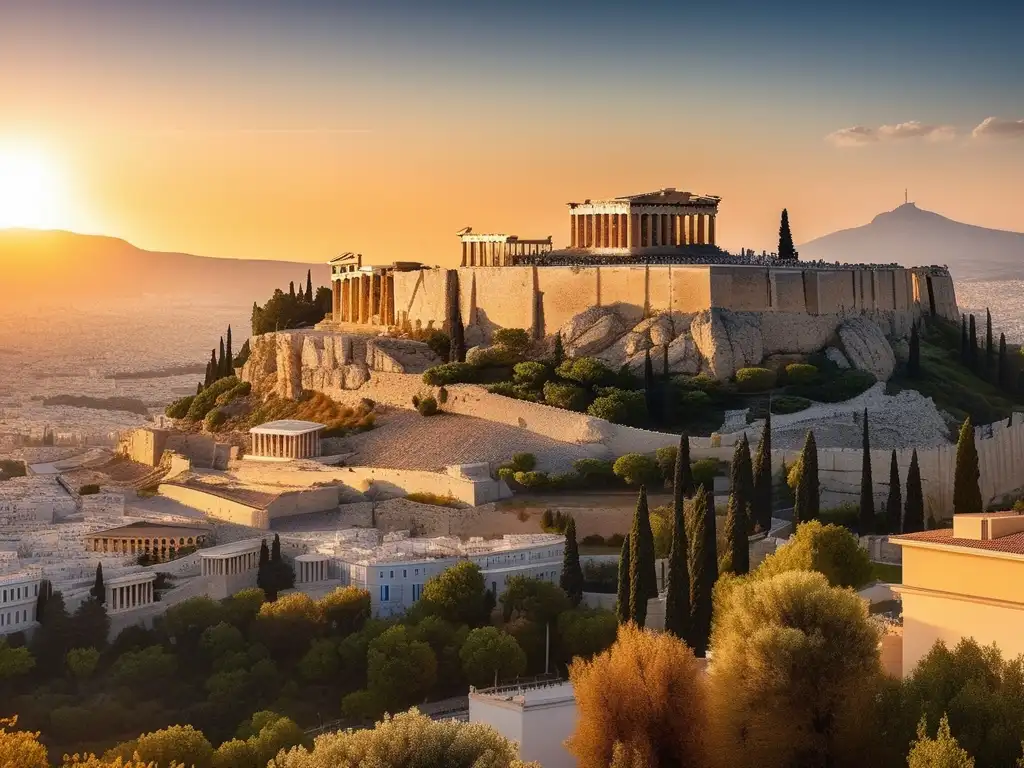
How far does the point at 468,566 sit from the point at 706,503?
8376mm

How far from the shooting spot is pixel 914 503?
50562 mm

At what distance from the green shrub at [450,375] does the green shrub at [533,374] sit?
1.82m

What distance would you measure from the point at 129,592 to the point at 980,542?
2662 centimetres

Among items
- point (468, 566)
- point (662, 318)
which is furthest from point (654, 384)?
point (468, 566)

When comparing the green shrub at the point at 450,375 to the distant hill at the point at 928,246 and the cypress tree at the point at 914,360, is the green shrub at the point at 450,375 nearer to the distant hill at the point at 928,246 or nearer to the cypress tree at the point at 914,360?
the cypress tree at the point at 914,360

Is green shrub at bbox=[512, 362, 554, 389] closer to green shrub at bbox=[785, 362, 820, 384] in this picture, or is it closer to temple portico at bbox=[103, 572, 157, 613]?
green shrub at bbox=[785, 362, 820, 384]

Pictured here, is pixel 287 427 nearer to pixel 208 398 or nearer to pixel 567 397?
pixel 567 397

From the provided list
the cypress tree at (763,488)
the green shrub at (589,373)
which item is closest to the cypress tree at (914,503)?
the cypress tree at (763,488)

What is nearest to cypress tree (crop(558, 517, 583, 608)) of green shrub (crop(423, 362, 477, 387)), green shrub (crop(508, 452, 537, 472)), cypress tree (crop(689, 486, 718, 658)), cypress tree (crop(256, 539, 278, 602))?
cypress tree (crop(689, 486, 718, 658))

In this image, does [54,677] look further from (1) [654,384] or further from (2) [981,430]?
(2) [981,430]

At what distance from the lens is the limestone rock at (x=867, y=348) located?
65.3 m

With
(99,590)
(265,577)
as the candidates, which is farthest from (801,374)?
(99,590)

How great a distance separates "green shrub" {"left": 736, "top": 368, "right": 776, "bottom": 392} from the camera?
62062 mm

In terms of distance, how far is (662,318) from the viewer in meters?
64.9
